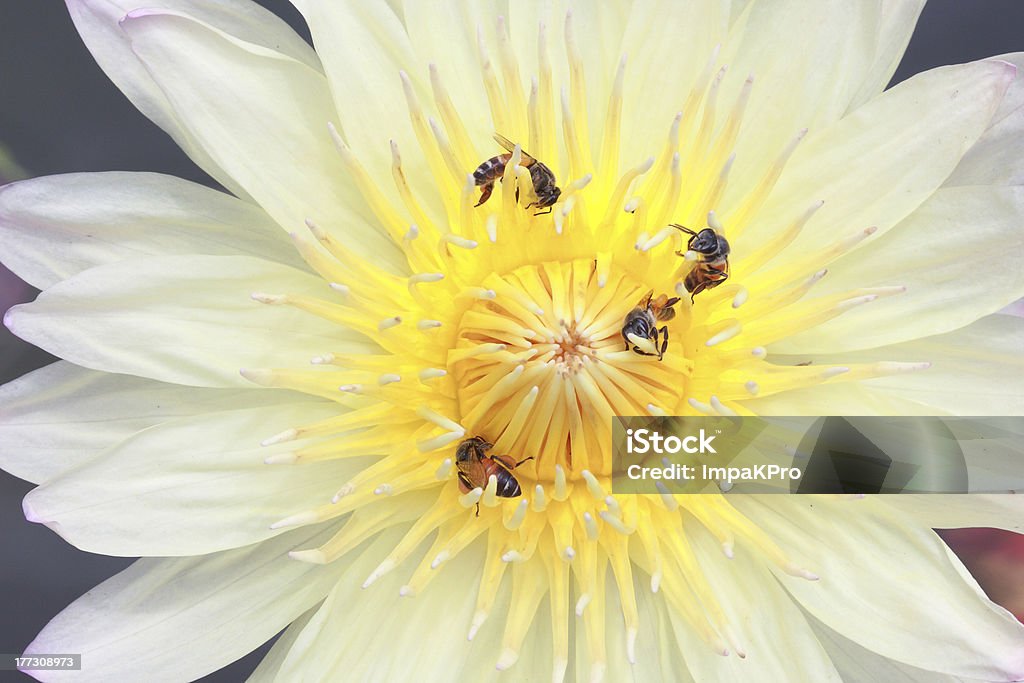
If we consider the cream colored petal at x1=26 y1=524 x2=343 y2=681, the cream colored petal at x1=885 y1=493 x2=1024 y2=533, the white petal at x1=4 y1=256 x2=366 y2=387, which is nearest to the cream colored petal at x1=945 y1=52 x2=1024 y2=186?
the cream colored petal at x1=885 y1=493 x2=1024 y2=533

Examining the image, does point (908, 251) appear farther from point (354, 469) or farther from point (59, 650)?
point (59, 650)

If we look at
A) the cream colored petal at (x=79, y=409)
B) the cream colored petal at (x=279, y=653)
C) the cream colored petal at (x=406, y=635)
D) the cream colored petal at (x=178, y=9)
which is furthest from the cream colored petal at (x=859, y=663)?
the cream colored petal at (x=178, y=9)

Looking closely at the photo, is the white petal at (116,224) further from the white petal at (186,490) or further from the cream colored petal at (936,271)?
the cream colored petal at (936,271)

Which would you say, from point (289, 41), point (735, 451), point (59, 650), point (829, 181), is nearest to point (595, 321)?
point (735, 451)

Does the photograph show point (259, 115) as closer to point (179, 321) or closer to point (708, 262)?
point (179, 321)

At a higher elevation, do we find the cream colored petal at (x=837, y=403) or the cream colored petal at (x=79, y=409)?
the cream colored petal at (x=837, y=403)

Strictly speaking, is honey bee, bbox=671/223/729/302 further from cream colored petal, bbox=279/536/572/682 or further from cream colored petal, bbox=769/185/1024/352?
cream colored petal, bbox=279/536/572/682
